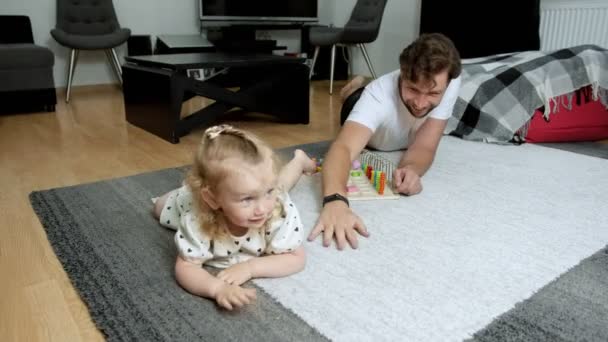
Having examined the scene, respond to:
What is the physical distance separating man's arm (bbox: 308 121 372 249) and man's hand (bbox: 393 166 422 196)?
142 mm

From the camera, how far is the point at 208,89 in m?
2.12

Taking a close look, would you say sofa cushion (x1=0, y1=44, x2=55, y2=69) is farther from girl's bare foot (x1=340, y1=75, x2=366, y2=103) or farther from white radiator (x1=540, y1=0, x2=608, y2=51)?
white radiator (x1=540, y1=0, x2=608, y2=51)

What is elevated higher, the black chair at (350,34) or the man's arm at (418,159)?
the black chair at (350,34)

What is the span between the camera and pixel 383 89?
1523 mm

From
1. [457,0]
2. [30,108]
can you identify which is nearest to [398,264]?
[30,108]

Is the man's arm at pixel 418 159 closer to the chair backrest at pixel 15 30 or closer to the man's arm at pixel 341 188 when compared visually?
the man's arm at pixel 341 188

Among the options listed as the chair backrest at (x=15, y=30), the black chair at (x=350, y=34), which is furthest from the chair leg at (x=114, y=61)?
the black chair at (x=350, y=34)

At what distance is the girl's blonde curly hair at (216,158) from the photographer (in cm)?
78

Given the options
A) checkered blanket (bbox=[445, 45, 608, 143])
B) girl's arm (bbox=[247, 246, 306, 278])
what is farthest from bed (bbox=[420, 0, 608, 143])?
girl's arm (bbox=[247, 246, 306, 278])

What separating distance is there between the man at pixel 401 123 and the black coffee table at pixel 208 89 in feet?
2.67

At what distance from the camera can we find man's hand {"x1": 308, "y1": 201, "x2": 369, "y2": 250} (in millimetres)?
1066

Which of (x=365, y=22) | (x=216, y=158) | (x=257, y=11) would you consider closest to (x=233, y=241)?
(x=216, y=158)

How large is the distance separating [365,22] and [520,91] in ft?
7.15

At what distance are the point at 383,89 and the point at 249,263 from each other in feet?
2.78
